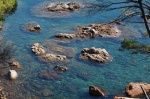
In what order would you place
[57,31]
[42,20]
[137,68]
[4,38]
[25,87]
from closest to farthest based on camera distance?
[25,87] → [137,68] → [4,38] → [57,31] → [42,20]

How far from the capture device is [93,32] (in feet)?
159

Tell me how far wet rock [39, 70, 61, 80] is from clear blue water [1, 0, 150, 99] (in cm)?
48

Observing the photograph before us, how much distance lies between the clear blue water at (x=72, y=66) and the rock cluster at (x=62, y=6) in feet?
13.4

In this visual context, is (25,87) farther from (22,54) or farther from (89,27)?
(89,27)

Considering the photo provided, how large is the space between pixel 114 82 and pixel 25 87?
32.3ft

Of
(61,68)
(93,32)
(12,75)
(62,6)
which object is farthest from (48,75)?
(62,6)

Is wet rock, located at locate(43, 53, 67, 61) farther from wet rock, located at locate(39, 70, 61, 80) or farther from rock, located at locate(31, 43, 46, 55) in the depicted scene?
wet rock, located at locate(39, 70, 61, 80)

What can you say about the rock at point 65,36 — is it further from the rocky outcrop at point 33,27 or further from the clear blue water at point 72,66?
the rocky outcrop at point 33,27

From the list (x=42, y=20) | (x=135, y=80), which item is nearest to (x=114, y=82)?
(x=135, y=80)

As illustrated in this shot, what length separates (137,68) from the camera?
3925 cm

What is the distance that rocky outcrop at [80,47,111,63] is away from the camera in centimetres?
4070

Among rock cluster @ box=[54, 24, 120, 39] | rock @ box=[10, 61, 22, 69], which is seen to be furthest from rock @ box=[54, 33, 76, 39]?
rock @ box=[10, 61, 22, 69]

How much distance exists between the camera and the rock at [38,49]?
137 ft

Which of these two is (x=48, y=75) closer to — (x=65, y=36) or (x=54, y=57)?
(x=54, y=57)
